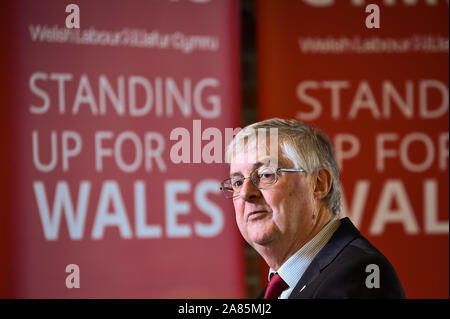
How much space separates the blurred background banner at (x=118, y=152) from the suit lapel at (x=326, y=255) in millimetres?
740

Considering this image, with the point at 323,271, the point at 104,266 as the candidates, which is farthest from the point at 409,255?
the point at 323,271

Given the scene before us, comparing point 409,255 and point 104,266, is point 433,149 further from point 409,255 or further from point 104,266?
point 104,266

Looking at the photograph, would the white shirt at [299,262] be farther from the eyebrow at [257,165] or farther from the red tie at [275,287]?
the eyebrow at [257,165]

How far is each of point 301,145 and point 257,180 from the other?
0.08 m

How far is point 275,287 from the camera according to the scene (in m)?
0.79

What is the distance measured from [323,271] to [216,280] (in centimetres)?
96

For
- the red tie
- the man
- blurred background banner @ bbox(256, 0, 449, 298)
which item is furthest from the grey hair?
blurred background banner @ bbox(256, 0, 449, 298)

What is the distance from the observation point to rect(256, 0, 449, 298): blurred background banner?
66.7 inches

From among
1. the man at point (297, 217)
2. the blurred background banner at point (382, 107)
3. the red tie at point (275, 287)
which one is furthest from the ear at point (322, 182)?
the blurred background banner at point (382, 107)

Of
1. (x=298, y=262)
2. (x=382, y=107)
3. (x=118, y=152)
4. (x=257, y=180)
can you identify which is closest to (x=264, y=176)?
(x=257, y=180)

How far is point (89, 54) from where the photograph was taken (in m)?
1.56

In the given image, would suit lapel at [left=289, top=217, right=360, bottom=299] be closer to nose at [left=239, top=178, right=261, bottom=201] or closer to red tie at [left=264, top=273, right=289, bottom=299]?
red tie at [left=264, top=273, right=289, bottom=299]

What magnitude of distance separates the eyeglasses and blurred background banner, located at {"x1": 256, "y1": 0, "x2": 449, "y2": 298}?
3.16 ft

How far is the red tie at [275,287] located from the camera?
78 cm
